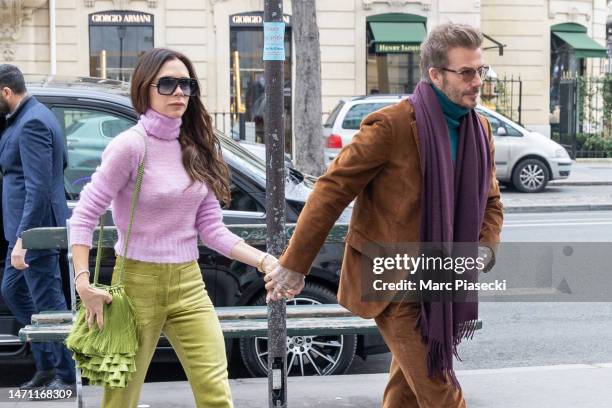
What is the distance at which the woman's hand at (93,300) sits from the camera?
4.30 m

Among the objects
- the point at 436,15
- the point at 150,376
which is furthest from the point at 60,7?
the point at 150,376

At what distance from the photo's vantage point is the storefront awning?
30469mm

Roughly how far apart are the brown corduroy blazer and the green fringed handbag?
0.68 metres

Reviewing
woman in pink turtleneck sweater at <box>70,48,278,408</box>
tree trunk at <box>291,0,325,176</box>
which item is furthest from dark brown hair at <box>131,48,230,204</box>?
tree trunk at <box>291,0,325,176</box>

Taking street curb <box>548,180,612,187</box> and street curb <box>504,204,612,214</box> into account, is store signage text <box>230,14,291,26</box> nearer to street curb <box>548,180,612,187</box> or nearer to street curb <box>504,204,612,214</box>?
street curb <box>548,180,612,187</box>

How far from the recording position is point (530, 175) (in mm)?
21078

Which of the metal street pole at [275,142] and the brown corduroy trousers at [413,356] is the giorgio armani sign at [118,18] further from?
the brown corduroy trousers at [413,356]

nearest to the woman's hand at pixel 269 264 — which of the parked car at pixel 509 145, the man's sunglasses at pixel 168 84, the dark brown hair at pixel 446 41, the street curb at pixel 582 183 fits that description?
the man's sunglasses at pixel 168 84

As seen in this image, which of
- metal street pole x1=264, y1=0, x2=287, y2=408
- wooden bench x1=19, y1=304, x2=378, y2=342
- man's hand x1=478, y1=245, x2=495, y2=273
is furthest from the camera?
wooden bench x1=19, y1=304, x2=378, y2=342

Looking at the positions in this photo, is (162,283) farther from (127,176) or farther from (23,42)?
(23,42)

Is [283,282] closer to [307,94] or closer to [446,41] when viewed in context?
[446,41]

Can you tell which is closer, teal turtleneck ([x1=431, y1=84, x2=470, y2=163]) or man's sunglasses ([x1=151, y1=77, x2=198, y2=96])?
teal turtleneck ([x1=431, y1=84, x2=470, y2=163])

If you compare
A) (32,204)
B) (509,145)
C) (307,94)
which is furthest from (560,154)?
(32,204)

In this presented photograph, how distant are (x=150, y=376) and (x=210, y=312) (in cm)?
301
